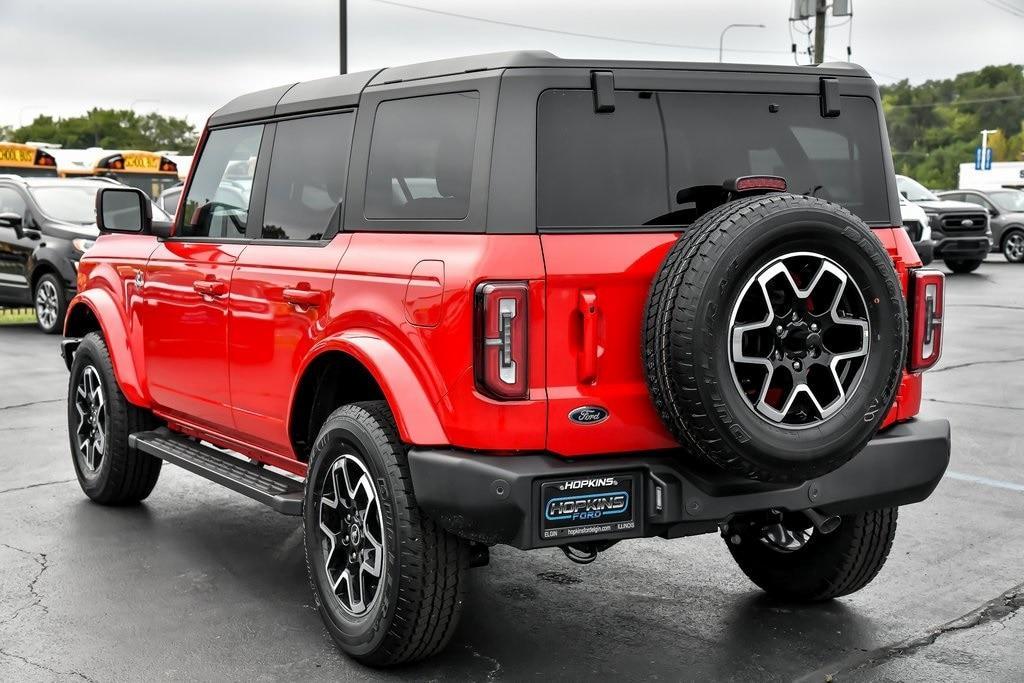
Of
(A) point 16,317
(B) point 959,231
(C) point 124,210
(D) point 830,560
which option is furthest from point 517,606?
(B) point 959,231

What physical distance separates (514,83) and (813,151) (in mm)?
1194

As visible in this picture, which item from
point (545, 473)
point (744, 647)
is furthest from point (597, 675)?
point (545, 473)

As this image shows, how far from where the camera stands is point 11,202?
16.3 metres

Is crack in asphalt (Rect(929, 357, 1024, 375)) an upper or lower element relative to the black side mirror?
lower

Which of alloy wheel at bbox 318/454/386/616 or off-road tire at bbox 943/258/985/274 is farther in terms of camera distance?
off-road tire at bbox 943/258/985/274

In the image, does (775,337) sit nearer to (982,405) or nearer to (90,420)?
(90,420)

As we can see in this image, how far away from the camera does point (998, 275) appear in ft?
80.1

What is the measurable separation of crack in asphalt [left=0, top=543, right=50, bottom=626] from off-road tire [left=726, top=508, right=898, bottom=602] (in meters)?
2.76

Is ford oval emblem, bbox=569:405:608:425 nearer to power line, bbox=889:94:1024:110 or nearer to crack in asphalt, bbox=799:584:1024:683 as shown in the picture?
crack in asphalt, bbox=799:584:1024:683

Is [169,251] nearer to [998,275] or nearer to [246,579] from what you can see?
[246,579]

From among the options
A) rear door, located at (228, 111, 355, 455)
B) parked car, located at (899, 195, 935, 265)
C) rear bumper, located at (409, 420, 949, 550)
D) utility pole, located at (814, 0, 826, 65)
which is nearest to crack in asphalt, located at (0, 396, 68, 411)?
rear door, located at (228, 111, 355, 455)

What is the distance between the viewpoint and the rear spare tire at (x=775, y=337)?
12.1 feet

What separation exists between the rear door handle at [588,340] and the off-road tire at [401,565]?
0.67 m

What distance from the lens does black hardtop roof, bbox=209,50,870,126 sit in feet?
13.1
